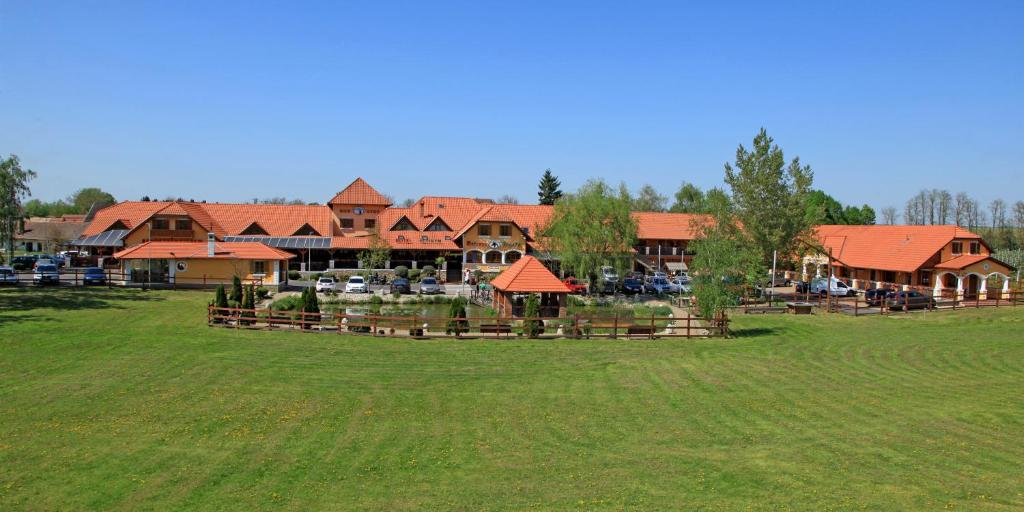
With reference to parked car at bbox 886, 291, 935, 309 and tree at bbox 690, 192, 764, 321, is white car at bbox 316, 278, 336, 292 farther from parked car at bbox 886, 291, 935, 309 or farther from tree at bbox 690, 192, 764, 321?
parked car at bbox 886, 291, 935, 309

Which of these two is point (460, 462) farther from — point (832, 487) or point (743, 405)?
Answer: point (743, 405)

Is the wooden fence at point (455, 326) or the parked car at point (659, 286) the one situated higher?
the parked car at point (659, 286)

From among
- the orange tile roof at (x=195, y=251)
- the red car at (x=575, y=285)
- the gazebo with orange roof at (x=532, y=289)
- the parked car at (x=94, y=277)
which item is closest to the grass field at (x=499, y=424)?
the gazebo with orange roof at (x=532, y=289)

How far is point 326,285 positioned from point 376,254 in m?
9.38

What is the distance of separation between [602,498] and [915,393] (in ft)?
42.4

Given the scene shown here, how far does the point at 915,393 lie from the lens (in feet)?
66.0

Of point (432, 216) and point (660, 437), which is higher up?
point (432, 216)

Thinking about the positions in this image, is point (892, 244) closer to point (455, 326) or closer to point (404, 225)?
point (455, 326)

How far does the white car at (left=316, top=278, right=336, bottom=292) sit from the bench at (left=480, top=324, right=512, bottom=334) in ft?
68.7

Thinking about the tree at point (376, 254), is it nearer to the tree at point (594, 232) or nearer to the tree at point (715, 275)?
the tree at point (594, 232)

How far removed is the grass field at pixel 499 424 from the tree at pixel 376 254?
29159 mm

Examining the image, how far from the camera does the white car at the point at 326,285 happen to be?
48.6 m

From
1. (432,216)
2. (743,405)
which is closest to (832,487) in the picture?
(743,405)

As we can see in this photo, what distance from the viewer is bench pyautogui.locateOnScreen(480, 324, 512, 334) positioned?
30469 mm
